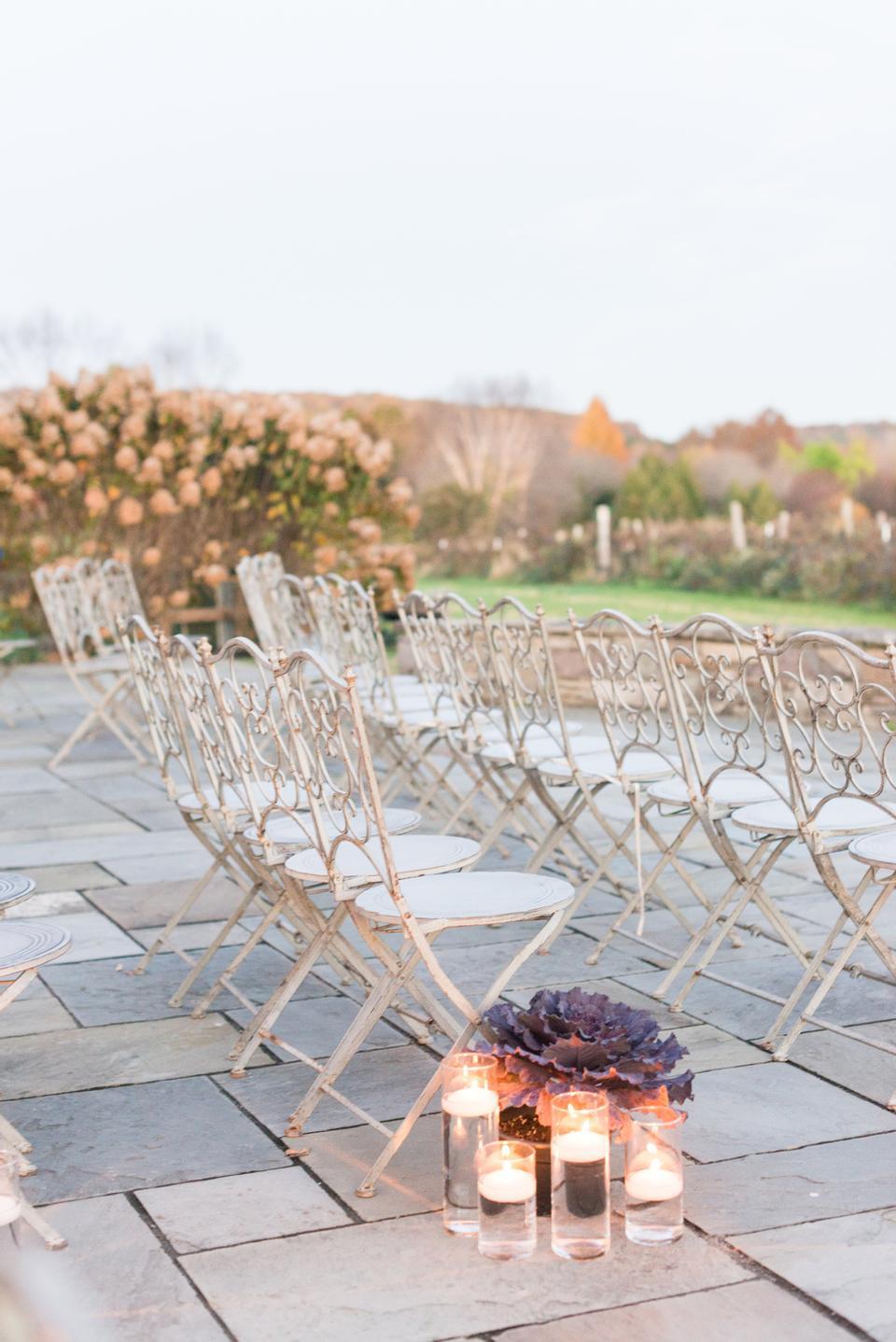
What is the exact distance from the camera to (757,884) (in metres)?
3.39

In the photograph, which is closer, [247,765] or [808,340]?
[247,765]

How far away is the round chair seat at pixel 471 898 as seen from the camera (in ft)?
8.39

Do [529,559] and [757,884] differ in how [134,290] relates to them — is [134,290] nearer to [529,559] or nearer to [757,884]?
[529,559]

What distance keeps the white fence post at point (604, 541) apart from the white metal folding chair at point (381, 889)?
13.9 metres

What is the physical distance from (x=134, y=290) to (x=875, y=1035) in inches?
620

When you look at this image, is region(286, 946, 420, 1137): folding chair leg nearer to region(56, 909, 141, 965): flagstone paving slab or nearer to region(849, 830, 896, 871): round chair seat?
region(849, 830, 896, 871): round chair seat

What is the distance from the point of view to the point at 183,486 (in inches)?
421

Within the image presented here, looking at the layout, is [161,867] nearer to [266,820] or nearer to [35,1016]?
[35,1016]

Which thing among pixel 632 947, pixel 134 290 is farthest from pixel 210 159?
pixel 632 947

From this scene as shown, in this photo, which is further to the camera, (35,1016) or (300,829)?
(35,1016)

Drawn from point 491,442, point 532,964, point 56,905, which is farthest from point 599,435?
point 532,964

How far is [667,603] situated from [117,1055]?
12.9 metres

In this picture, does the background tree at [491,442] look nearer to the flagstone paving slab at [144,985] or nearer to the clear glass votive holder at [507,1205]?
the flagstone paving slab at [144,985]

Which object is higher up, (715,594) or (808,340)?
(808,340)
